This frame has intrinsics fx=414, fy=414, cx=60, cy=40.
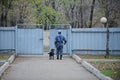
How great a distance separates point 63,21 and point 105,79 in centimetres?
3596

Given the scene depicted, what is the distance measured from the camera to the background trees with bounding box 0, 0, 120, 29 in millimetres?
41938

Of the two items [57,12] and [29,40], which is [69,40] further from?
[57,12]

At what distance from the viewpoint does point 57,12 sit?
47438mm

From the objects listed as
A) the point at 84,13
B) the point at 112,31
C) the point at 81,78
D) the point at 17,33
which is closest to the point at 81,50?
the point at 112,31

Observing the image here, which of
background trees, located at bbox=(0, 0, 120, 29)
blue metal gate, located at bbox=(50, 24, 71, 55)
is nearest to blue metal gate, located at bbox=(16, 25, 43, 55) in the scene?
blue metal gate, located at bbox=(50, 24, 71, 55)

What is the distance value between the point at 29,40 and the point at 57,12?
14.9 metres

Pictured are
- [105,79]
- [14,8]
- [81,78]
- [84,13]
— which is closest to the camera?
[105,79]

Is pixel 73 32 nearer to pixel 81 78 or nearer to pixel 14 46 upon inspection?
pixel 14 46

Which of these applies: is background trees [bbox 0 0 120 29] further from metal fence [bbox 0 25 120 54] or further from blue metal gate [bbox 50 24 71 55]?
blue metal gate [bbox 50 24 71 55]

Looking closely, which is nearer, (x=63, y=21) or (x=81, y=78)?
(x=81, y=78)

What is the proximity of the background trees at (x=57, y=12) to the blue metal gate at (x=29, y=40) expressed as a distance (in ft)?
20.8

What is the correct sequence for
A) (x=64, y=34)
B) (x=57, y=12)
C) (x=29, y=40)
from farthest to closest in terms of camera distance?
(x=57, y=12) < (x=64, y=34) < (x=29, y=40)

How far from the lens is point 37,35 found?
33.0m

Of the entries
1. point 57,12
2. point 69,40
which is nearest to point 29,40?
point 69,40
